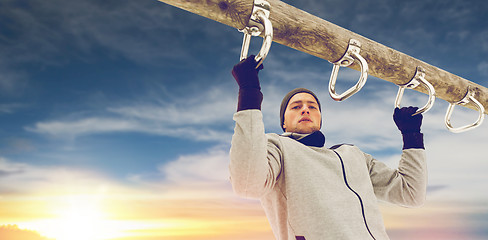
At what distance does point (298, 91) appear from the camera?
8.67 feet

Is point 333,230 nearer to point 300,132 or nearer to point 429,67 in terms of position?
point 300,132

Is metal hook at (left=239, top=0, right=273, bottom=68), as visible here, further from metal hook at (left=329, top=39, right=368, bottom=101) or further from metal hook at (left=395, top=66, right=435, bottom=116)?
metal hook at (left=395, top=66, right=435, bottom=116)

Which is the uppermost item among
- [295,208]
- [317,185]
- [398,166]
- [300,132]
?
[300,132]

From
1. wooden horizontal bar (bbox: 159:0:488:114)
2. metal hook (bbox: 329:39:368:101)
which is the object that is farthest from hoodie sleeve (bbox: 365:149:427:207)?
metal hook (bbox: 329:39:368:101)

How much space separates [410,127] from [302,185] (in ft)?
3.93

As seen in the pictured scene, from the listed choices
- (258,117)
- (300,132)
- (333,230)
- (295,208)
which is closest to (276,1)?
(258,117)

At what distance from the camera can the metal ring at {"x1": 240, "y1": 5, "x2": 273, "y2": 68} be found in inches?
62.1

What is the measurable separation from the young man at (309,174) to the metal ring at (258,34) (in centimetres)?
5

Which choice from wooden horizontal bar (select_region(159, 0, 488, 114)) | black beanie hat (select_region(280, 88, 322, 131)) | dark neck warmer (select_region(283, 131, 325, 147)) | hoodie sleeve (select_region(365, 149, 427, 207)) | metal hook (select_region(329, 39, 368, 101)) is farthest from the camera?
black beanie hat (select_region(280, 88, 322, 131))

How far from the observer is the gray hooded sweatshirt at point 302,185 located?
163 centimetres

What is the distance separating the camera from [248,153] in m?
1.61

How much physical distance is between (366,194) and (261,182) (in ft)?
2.64

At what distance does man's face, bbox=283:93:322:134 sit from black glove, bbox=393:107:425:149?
664mm

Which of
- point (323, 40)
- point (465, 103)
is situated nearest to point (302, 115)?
point (323, 40)
